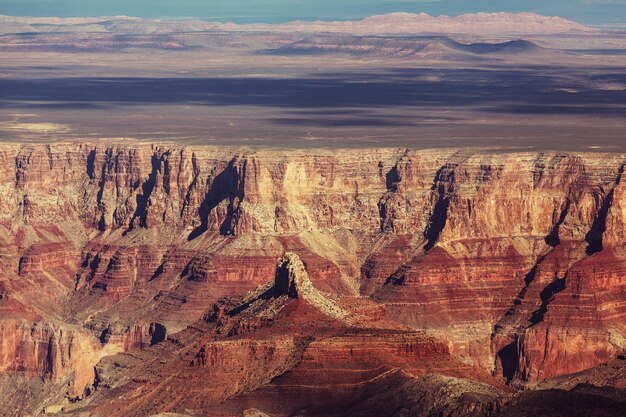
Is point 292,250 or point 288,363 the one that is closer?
point 288,363

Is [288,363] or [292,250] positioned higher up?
[288,363]

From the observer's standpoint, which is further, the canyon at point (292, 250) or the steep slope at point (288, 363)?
the canyon at point (292, 250)

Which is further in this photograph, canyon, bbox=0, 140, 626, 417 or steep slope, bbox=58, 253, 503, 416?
canyon, bbox=0, 140, 626, 417

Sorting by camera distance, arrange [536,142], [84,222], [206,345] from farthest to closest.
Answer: [536,142] → [84,222] → [206,345]

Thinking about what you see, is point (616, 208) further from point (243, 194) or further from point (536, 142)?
point (536, 142)

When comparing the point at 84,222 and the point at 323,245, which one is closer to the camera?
the point at 323,245

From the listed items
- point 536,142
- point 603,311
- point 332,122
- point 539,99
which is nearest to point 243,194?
point 603,311

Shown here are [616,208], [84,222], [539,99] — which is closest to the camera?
[616,208]
